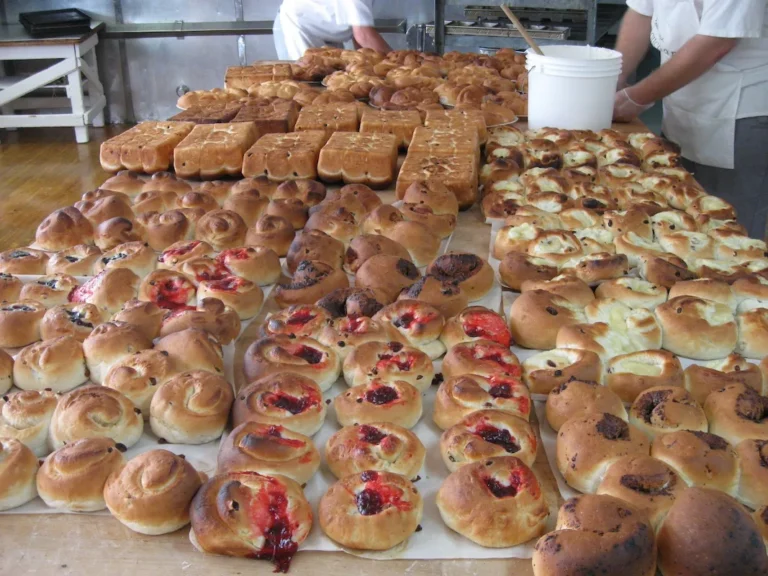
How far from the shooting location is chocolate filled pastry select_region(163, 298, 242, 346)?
2.01 m

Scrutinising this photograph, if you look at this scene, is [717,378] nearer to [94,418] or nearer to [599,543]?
[599,543]

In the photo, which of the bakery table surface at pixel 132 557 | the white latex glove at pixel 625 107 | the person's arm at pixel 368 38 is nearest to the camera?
the bakery table surface at pixel 132 557

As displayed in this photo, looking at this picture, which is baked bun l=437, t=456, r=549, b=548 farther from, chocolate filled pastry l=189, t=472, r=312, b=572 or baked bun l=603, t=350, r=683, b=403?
baked bun l=603, t=350, r=683, b=403

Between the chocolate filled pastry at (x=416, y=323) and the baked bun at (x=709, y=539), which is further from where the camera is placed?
the chocolate filled pastry at (x=416, y=323)

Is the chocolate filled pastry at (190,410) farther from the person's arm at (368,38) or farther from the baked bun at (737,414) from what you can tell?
the person's arm at (368,38)

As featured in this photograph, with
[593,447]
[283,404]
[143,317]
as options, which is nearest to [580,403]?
[593,447]

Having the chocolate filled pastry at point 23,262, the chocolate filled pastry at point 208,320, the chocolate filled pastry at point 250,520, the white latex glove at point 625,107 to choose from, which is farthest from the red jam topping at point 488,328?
the white latex glove at point 625,107

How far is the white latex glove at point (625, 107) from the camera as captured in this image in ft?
13.9

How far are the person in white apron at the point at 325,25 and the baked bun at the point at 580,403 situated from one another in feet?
15.8

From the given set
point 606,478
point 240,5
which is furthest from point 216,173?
point 240,5

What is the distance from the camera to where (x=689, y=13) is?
4.27 meters

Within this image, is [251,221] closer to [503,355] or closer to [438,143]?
[438,143]

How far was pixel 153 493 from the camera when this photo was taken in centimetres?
145

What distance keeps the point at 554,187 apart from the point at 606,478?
176 centimetres
